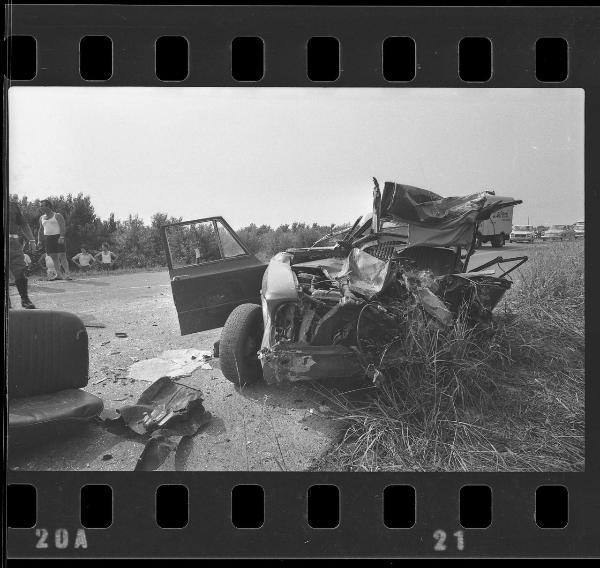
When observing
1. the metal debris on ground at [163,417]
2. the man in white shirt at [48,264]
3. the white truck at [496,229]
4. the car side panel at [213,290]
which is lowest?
the metal debris on ground at [163,417]

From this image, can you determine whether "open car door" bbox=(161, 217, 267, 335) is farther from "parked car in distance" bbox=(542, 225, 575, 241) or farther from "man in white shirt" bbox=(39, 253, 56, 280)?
"parked car in distance" bbox=(542, 225, 575, 241)

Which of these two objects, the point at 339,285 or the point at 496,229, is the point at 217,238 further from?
the point at 496,229

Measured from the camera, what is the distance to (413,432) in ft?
8.34

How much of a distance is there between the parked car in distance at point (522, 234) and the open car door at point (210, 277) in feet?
6.55

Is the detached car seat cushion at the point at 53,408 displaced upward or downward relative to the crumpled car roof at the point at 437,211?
downward

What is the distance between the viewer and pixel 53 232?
246cm

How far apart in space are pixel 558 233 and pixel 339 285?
1.42 metres

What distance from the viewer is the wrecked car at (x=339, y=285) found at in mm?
2695

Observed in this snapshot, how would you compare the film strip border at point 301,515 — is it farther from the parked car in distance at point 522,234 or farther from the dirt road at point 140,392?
the parked car in distance at point 522,234

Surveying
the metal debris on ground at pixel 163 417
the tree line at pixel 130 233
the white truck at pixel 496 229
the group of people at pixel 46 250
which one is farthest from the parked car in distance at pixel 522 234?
the group of people at pixel 46 250

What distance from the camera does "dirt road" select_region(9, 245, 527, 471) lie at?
96.3 inches

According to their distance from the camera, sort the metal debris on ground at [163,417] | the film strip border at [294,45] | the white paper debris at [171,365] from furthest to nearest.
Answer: the white paper debris at [171,365]
the metal debris on ground at [163,417]
the film strip border at [294,45]

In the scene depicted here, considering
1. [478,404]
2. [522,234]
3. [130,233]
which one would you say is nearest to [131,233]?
[130,233]

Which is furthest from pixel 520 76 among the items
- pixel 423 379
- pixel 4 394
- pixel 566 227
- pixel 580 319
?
pixel 4 394
